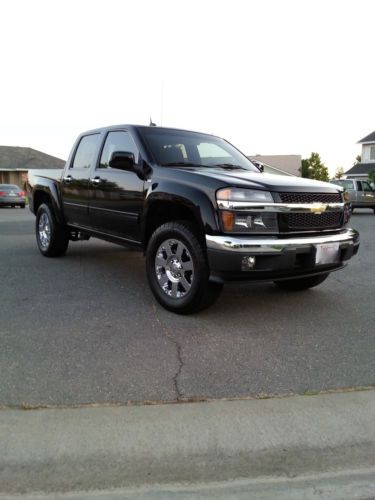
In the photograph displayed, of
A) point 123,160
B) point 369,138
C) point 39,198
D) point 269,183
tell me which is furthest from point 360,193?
point 369,138

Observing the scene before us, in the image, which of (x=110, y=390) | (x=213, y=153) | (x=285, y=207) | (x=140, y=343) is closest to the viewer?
(x=110, y=390)

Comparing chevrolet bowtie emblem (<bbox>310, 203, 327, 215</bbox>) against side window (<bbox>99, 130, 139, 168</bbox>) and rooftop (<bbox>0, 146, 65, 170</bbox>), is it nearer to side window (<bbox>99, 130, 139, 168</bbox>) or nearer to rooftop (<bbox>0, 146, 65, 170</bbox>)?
side window (<bbox>99, 130, 139, 168</bbox>)

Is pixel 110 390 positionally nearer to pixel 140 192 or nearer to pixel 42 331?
pixel 42 331

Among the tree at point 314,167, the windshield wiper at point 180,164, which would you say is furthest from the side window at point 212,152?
the tree at point 314,167

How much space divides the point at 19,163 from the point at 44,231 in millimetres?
36906

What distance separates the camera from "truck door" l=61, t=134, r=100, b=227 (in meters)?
6.04

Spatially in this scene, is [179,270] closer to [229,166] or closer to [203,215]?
[203,215]

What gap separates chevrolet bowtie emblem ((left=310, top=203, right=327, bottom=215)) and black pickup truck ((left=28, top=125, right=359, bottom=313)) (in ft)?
0.04


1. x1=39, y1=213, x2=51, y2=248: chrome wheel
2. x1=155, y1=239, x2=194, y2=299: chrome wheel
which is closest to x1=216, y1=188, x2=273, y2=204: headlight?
x1=155, y1=239, x2=194, y2=299: chrome wheel

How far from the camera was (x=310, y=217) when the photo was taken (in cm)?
426

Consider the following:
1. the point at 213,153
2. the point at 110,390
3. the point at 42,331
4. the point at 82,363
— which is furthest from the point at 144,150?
the point at 110,390

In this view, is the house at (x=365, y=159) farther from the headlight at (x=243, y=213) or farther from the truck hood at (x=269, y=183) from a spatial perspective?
the headlight at (x=243, y=213)

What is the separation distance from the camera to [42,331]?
12.7 ft

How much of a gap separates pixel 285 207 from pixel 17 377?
→ 100 inches
